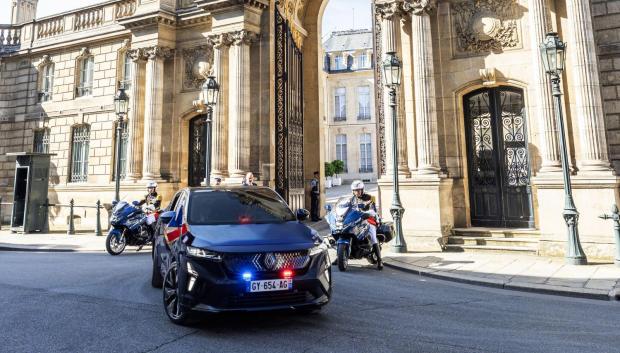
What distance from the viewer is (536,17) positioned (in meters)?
10.0

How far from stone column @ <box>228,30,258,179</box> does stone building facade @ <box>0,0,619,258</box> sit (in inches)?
2.2

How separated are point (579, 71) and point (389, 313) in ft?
28.0

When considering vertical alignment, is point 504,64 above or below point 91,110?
below

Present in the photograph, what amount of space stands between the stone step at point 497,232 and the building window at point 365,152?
3908 centimetres

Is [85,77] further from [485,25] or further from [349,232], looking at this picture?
[485,25]

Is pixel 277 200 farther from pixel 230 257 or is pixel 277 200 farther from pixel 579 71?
pixel 579 71

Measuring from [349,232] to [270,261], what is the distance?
14.1 feet

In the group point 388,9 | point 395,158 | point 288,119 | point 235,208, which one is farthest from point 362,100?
Answer: point 235,208

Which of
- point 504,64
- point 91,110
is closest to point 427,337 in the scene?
point 504,64

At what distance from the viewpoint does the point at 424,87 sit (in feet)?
36.0

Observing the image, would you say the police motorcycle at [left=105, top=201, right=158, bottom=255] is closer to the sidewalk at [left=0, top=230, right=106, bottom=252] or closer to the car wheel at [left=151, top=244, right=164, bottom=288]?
the sidewalk at [left=0, top=230, right=106, bottom=252]

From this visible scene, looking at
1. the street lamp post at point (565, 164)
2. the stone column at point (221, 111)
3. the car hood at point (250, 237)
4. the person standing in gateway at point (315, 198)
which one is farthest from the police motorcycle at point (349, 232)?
the person standing in gateway at point (315, 198)

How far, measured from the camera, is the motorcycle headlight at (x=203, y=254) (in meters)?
3.92

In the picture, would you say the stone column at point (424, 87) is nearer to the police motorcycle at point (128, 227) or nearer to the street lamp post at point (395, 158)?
the street lamp post at point (395, 158)
